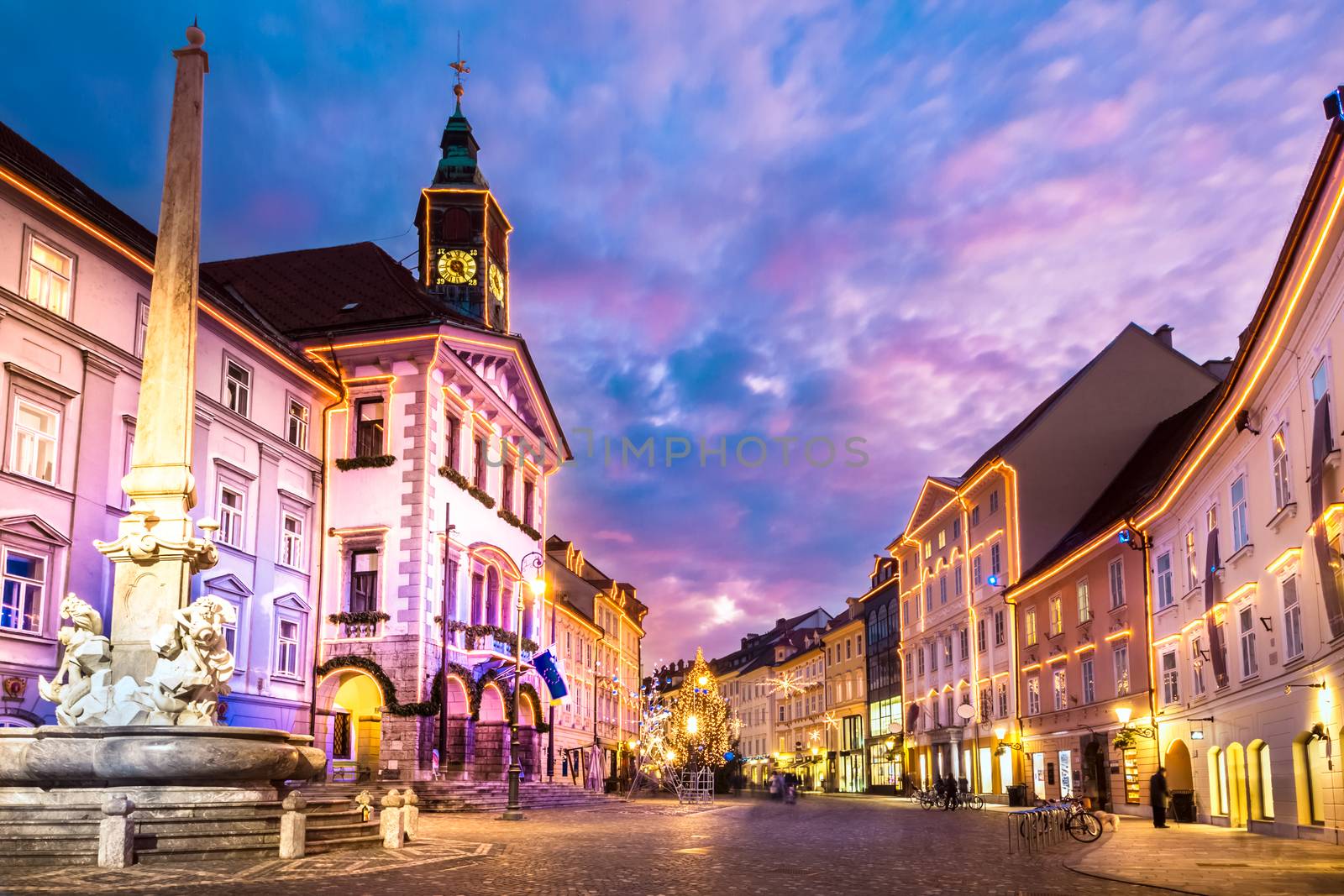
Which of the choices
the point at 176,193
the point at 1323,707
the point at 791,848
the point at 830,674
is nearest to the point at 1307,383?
the point at 1323,707

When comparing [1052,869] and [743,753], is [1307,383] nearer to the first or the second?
[1052,869]

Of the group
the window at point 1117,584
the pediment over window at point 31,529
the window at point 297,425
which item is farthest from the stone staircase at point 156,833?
the window at point 1117,584

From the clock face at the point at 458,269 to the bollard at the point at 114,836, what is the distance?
36600mm

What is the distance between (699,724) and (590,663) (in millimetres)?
7697

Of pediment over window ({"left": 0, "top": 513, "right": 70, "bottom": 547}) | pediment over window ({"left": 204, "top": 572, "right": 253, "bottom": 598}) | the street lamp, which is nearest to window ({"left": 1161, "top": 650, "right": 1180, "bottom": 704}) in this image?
the street lamp

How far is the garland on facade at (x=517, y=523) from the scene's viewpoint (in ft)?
154

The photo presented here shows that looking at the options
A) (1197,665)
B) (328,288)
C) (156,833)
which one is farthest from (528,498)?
(156,833)

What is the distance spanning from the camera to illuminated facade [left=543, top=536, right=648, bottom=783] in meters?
64.1

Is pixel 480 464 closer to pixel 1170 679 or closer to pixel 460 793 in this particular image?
pixel 460 793

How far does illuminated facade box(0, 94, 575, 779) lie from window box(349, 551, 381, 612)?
3.4 inches

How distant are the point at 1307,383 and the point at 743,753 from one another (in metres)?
111

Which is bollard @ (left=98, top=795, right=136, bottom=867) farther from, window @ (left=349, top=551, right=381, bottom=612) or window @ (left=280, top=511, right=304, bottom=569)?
window @ (left=349, top=551, right=381, bottom=612)

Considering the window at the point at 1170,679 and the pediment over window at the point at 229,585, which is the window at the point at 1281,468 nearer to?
the window at the point at 1170,679

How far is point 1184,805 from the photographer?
33.4 metres
